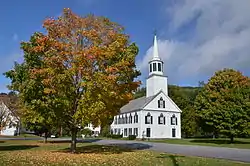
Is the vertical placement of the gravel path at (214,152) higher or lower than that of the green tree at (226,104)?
lower

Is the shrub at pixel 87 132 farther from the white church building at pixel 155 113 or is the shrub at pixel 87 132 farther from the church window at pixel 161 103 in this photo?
the church window at pixel 161 103

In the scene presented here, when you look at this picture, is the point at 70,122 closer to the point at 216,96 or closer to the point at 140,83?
the point at 140,83

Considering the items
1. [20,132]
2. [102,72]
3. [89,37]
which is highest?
[89,37]

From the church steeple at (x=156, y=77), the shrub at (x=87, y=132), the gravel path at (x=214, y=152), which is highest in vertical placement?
the church steeple at (x=156, y=77)

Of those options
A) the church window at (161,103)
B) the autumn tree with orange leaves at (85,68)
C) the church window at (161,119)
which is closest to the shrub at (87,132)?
the church window at (161,119)

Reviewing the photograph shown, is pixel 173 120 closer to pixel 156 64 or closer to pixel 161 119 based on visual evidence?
pixel 161 119

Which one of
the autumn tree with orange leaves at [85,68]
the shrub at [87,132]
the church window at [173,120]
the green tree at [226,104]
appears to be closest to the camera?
the autumn tree with orange leaves at [85,68]

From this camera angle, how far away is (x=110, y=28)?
21000 mm

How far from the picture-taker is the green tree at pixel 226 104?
34.4 meters

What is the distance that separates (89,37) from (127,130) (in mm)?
48124

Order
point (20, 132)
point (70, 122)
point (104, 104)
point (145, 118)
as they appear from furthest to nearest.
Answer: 1. point (20, 132)
2. point (145, 118)
3. point (70, 122)
4. point (104, 104)

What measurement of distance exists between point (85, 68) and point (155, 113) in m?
44.3

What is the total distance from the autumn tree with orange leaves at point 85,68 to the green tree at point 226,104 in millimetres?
17996

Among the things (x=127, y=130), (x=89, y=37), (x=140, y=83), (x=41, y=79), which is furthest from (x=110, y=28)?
(x=127, y=130)
